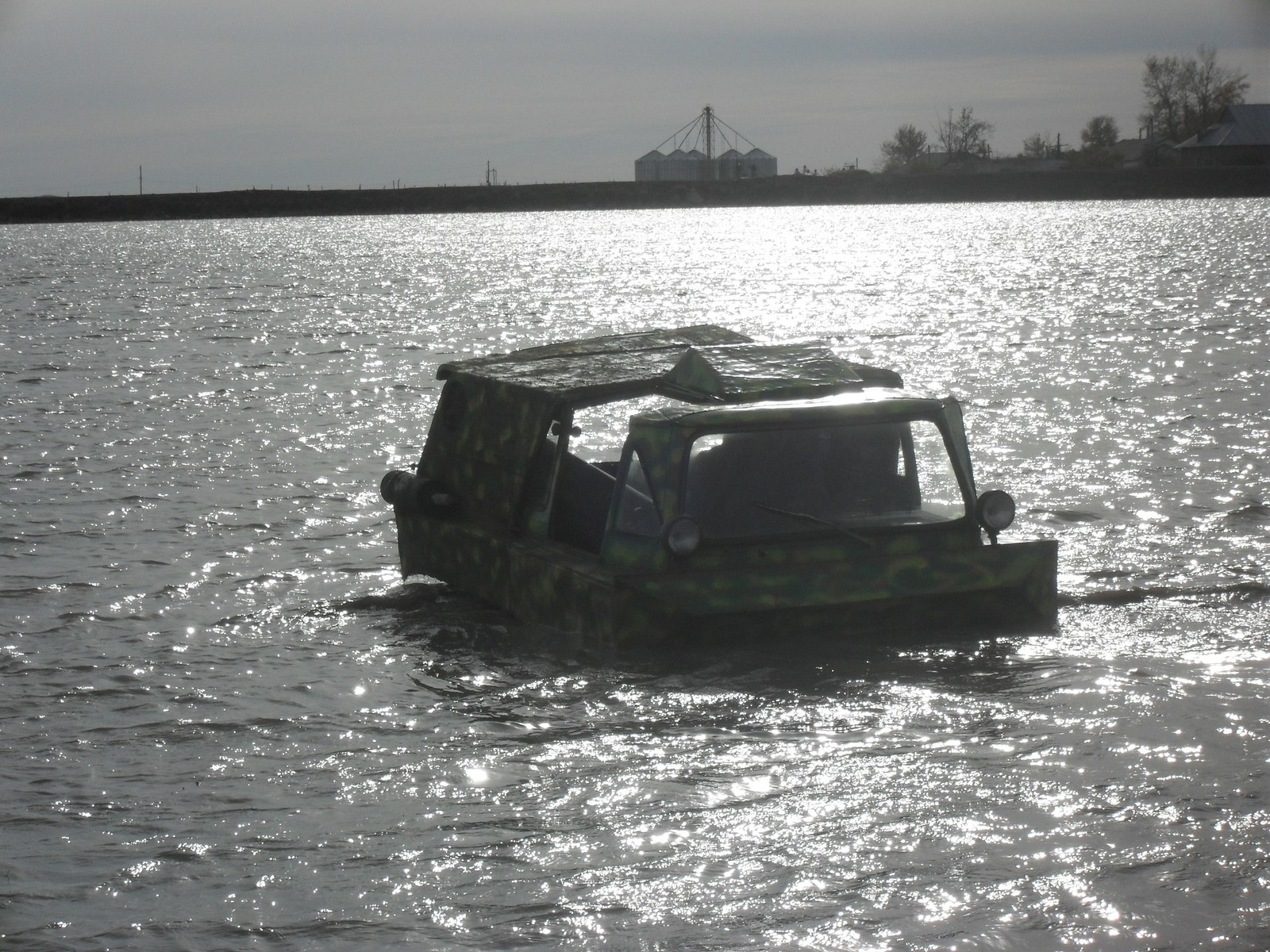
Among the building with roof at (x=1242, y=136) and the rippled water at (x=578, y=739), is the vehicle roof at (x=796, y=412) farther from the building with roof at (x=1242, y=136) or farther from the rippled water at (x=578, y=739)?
the building with roof at (x=1242, y=136)

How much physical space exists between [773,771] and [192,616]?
5.16 m

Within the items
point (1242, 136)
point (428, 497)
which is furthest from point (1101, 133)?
point (428, 497)

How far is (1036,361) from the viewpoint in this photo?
92.6 ft

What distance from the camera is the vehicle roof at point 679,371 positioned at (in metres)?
9.59

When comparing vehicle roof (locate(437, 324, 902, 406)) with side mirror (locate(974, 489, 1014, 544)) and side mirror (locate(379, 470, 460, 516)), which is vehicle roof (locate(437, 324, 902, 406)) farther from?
side mirror (locate(974, 489, 1014, 544))

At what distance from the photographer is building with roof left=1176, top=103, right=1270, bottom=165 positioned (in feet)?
487

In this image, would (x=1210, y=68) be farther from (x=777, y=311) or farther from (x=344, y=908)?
(x=344, y=908)

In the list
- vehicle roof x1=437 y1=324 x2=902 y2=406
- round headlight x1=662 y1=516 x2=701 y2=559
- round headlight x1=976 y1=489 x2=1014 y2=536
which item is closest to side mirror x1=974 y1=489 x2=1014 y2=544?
round headlight x1=976 y1=489 x2=1014 y2=536

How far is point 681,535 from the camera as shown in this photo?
8.62 meters

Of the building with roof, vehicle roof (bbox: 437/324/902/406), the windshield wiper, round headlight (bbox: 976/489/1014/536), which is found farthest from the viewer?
the building with roof

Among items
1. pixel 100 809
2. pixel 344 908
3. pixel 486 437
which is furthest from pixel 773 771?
pixel 486 437

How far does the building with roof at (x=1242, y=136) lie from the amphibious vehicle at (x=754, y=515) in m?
151

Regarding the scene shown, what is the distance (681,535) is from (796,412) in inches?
39.6

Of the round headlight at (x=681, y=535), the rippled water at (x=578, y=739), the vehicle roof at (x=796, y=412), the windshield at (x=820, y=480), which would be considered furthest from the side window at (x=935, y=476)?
the round headlight at (x=681, y=535)
